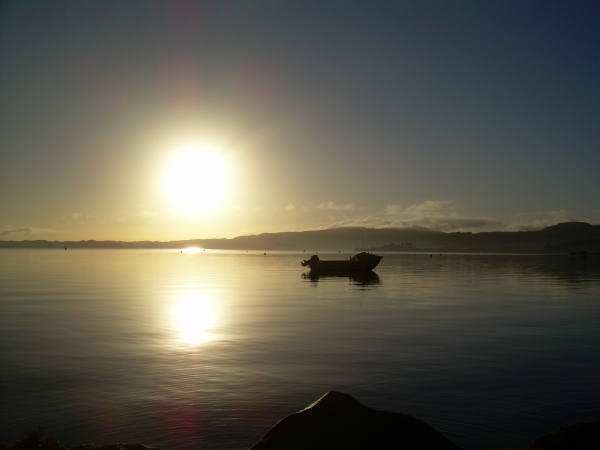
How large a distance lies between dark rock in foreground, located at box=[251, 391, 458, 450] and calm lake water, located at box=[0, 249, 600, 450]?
99.1 inches

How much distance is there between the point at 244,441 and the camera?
10016 mm

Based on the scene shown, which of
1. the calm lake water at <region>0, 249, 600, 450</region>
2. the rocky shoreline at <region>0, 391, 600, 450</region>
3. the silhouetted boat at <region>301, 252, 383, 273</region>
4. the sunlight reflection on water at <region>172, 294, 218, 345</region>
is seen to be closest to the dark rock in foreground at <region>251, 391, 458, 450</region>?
the rocky shoreline at <region>0, 391, 600, 450</region>

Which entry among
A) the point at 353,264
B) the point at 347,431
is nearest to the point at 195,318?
the point at 347,431

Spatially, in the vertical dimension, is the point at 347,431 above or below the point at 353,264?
below

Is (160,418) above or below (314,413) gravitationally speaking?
below

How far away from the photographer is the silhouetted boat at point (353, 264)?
78.6m

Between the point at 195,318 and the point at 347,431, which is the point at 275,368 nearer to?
the point at 347,431

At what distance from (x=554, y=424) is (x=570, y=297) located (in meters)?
31.7

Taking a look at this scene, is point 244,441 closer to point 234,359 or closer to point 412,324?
point 234,359

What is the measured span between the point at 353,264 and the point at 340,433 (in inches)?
2892

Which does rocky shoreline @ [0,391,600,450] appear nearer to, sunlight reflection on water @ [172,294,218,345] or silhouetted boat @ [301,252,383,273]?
sunlight reflection on water @ [172,294,218,345]

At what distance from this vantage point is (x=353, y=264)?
264 ft

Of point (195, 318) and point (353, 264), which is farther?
point (353, 264)

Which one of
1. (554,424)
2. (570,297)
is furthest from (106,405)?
(570,297)
